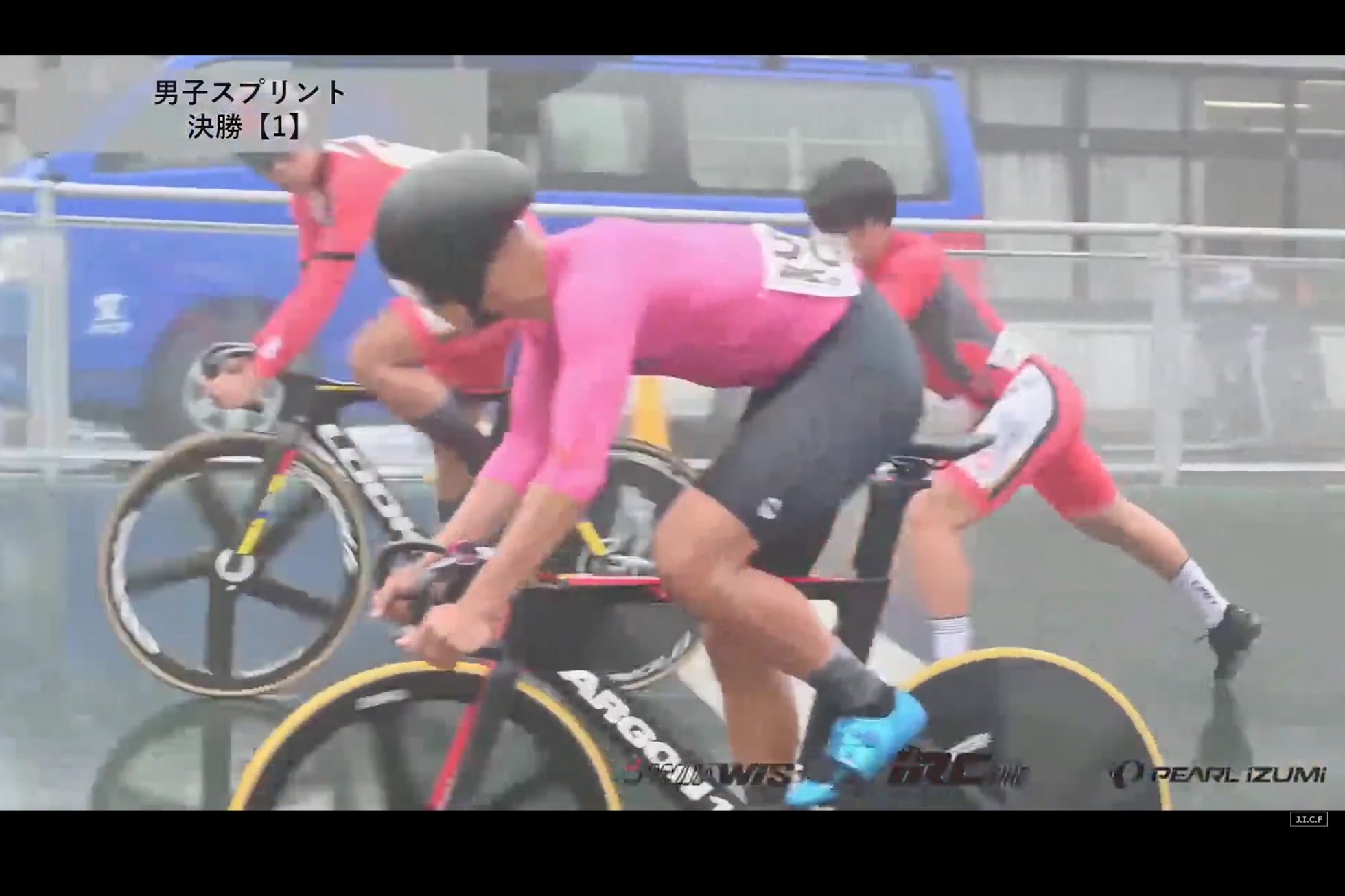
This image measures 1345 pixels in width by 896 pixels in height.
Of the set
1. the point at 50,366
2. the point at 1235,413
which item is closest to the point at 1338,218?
the point at 1235,413

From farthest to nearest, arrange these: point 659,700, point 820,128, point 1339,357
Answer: point 1339,357, point 820,128, point 659,700

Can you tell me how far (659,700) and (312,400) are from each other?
1110 millimetres

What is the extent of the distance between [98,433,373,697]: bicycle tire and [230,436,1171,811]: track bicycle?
35cm

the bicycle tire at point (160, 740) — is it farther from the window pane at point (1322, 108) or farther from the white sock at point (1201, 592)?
the window pane at point (1322, 108)

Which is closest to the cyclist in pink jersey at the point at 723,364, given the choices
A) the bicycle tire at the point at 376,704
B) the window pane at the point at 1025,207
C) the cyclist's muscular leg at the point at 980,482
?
the bicycle tire at the point at 376,704

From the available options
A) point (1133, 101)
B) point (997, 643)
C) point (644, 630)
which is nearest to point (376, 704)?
point (644, 630)

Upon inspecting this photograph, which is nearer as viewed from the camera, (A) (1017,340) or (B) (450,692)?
(B) (450,692)

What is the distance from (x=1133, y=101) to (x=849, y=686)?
1.48m

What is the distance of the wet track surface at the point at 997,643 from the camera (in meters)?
3.17

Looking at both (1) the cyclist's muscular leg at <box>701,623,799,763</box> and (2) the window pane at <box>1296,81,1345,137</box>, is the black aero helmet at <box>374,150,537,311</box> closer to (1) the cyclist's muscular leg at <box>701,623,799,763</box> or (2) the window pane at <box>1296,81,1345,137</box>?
(1) the cyclist's muscular leg at <box>701,623,799,763</box>

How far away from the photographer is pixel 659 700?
277 cm

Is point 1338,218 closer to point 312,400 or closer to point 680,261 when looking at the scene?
point 680,261

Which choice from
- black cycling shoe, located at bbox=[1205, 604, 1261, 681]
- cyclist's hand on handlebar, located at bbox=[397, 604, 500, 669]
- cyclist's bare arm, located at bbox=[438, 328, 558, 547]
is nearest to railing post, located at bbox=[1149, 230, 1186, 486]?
black cycling shoe, located at bbox=[1205, 604, 1261, 681]

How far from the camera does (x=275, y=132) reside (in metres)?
3.08
